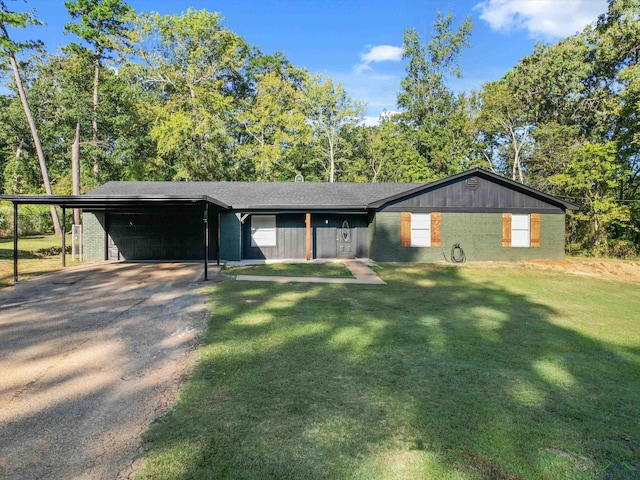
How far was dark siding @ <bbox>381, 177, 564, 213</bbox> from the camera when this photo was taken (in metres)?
14.8

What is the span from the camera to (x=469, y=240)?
49.3ft

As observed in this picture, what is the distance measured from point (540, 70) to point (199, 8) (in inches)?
931

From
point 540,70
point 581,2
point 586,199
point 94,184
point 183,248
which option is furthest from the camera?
point 94,184

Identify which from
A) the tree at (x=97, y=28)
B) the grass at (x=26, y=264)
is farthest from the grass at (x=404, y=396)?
the tree at (x=97, y=28)

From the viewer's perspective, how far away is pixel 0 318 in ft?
21.0

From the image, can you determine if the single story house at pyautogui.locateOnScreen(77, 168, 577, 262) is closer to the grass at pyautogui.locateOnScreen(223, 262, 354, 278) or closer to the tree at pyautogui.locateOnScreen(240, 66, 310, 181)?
the grass at pyautogui.locateOnScreen(223, 262, 354, 278)

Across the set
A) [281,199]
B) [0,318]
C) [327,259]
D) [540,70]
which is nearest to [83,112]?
[281,199]

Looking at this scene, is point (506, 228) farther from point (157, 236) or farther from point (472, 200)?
point (157, 236)

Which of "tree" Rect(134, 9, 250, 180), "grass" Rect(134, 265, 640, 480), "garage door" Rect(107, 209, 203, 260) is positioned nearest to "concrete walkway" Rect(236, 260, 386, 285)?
"grass" Rect(134, 265, 640, 480)

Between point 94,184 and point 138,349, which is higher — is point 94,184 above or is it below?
above

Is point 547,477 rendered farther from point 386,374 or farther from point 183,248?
point 183,248

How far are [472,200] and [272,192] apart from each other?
8.32 meters

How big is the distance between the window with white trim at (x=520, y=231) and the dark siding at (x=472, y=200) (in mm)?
360

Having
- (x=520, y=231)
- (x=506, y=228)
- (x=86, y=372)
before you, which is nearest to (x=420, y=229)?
(x=506, y=228)
